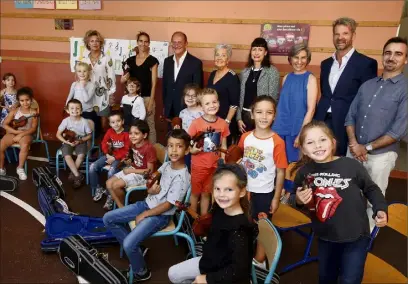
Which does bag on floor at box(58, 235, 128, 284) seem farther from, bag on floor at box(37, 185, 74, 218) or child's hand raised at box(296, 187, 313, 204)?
child's hand raised at box(296, 187, 313, 204)

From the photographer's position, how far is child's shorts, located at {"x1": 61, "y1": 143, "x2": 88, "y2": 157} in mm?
4122

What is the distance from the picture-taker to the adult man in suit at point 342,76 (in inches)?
111

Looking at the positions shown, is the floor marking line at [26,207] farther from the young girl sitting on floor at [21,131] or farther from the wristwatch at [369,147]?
the wristwatch at [369,147]

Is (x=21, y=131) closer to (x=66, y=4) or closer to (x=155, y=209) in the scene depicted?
(x=66, y=4)

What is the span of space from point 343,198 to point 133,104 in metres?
2.91

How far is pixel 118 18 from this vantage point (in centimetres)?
516

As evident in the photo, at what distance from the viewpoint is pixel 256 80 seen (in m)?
3.48

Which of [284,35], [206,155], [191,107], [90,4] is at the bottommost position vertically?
[206,155]

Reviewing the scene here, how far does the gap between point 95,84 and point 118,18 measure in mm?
1167

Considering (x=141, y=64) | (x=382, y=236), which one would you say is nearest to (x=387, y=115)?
(x=382, y=236)

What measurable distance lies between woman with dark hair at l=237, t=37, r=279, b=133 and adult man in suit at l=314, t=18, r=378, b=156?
533mm

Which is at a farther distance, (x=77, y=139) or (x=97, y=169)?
(x=77, y=139)

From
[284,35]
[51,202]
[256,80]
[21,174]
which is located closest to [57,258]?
[51,202]

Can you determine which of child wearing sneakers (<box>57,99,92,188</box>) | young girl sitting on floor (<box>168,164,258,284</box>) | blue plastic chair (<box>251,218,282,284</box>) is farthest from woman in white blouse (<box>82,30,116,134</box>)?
blue plastic chair (<box>251,218,282,284</box>)
